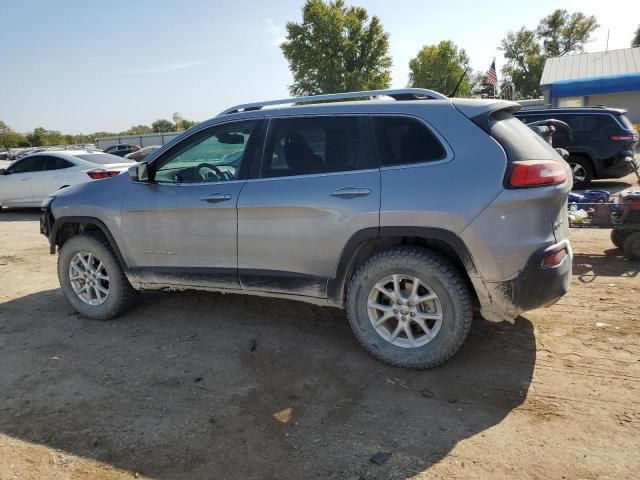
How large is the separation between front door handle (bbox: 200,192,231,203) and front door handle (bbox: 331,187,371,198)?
90 centimetres

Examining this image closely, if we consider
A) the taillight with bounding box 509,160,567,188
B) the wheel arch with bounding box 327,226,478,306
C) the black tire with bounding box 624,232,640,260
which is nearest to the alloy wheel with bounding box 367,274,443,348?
the wheel arch with bounding box 327,226,478,306

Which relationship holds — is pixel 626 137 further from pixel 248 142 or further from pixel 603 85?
pixel 603 85

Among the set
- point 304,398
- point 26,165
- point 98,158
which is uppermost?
point 98,158

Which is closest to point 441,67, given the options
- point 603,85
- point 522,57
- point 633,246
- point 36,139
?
point 522,57

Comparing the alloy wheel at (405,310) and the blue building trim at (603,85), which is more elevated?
the blue building trim at (603,85)

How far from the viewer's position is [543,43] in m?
70.3

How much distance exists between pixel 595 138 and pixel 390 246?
9208 millimetres

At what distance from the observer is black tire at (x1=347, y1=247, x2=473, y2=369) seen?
10.3ft

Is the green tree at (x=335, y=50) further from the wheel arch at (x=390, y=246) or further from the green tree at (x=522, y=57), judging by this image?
the wheel arch at (x=390, y=246)

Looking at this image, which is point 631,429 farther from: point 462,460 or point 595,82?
point 595,82

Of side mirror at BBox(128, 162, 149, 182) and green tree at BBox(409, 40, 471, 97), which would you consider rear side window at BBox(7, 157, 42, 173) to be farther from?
green tree at BBox(409, 40, 471, 97)

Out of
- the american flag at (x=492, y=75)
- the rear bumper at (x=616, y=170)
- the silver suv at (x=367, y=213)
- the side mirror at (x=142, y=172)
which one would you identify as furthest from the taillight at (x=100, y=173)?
the american flag at (x=492, y=75)

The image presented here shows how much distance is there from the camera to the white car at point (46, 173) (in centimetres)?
1096

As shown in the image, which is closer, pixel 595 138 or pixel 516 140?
pixel 516 140
